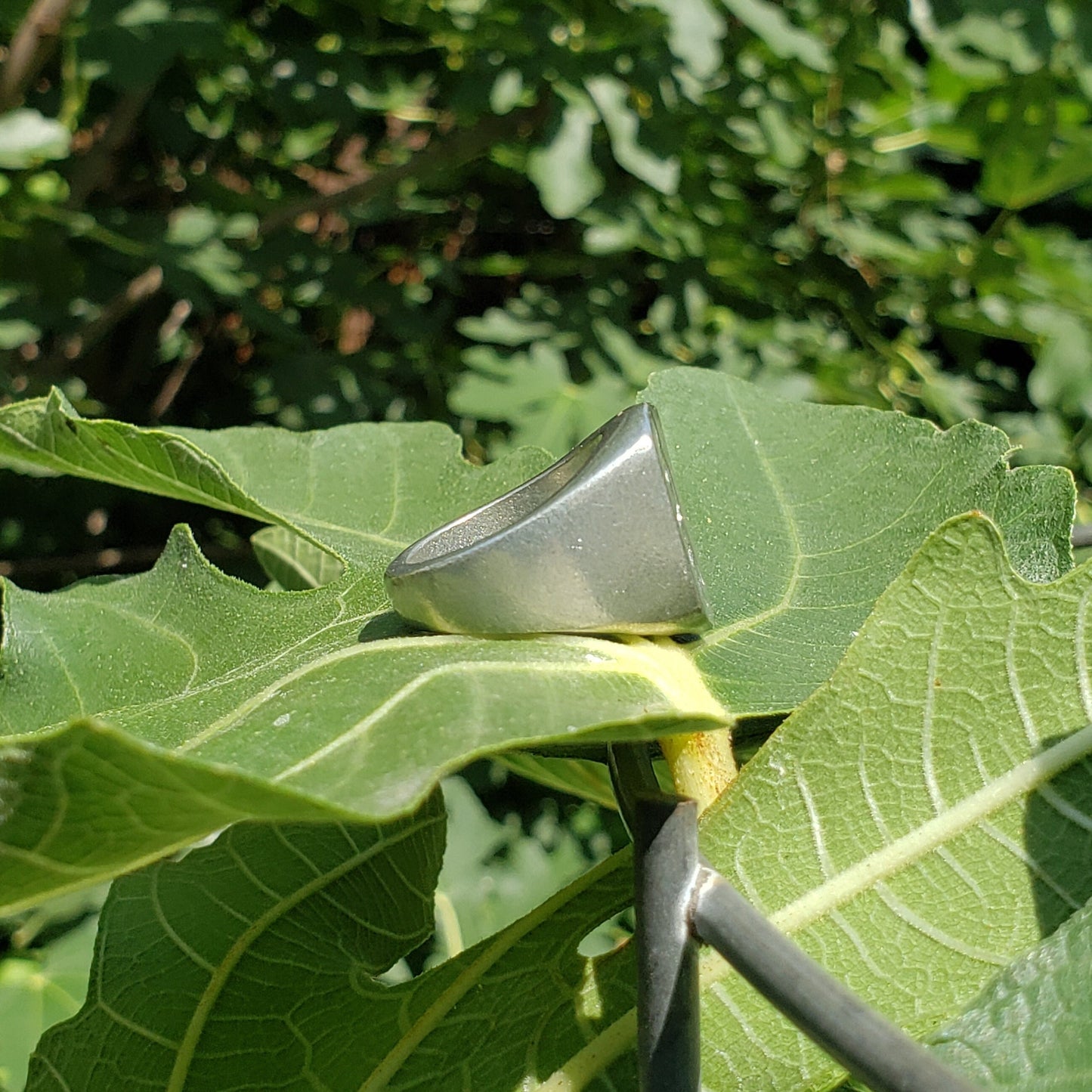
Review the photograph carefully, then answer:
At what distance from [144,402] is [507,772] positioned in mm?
1208

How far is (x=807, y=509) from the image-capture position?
1.95 ft

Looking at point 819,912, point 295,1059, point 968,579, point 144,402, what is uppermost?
point 968,579

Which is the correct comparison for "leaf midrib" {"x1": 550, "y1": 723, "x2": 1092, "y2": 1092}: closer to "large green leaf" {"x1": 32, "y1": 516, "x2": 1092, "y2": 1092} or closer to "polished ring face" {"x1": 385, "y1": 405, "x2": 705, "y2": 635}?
"large green leaf" {"x1": 32, "y1": 516, "x2": 1092, "y2": 1092}

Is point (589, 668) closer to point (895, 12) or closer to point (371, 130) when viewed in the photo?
point (895, 12)

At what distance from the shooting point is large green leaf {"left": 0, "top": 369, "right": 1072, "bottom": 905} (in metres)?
0.32

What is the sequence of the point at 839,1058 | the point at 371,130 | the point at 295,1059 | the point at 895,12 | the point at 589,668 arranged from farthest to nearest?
the point at 371,130, the point at 895,12, the point at 295,1059, the point at 589,668, the point at 839,1058

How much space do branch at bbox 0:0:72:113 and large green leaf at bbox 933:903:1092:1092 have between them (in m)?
1.63

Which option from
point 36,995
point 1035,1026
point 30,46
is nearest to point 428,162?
point 30,46

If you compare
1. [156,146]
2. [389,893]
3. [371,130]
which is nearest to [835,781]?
[389,893]

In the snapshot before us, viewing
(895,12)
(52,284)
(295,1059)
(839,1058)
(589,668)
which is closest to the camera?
(839,1058)

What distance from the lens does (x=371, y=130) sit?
235 centimetres

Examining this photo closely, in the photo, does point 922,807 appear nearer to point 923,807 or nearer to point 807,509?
point 923,807

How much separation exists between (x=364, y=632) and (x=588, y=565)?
0.11 metres

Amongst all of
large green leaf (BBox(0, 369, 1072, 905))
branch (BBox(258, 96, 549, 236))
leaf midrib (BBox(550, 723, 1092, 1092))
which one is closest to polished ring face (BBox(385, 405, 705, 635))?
large green leaf (BBox(0, 369, 1072, 905))
